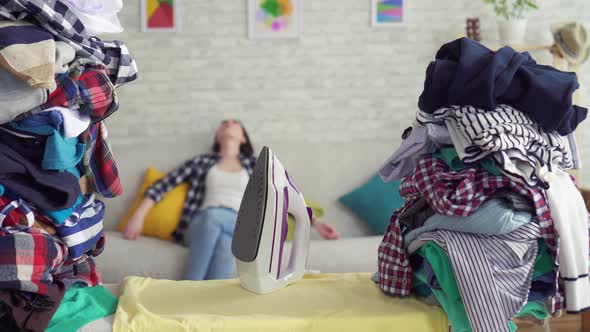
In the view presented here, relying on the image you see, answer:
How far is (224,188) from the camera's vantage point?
121 inches

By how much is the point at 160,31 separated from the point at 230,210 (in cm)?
116

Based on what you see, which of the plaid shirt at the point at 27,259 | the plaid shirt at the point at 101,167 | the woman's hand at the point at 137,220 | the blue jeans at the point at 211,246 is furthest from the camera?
the woman's hand at the point at 137,220

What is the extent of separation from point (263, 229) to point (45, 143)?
442 millimetres

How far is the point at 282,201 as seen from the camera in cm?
138

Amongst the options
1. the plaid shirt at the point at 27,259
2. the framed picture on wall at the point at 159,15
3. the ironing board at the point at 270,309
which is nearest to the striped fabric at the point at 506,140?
the ironing board at the point at 270,309

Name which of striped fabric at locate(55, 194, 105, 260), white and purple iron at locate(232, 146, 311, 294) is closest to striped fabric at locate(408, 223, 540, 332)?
white and purple iron at locate(232, 146, 311, 294)

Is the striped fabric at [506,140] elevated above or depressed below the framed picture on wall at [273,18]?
below

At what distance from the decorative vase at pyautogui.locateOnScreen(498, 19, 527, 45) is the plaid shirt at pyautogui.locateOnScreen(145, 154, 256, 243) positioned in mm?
1489

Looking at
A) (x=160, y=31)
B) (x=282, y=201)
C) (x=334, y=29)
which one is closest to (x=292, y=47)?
(x=334, y=29)

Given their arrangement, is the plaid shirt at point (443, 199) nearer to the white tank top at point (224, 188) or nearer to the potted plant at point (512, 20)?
the white tank top at point (224, 188)

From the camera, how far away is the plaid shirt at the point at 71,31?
1080mm

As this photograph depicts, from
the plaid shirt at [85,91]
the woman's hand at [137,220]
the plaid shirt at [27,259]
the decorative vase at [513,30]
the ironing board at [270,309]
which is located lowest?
the woman's hand at [137,220]

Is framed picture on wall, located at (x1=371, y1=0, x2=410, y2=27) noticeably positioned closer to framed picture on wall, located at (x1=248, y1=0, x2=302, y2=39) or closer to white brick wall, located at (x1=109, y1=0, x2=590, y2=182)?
white brick wall, located at (x1=109, y1=0, x2=590, y2=182)

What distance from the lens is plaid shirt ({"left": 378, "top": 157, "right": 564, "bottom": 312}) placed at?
118cm
